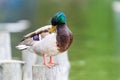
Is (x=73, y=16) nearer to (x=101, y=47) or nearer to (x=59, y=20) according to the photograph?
(x=101, y=47)

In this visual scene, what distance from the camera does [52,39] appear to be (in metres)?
5.77

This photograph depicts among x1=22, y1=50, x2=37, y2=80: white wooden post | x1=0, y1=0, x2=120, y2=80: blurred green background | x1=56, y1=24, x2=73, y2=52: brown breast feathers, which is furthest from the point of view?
x1=0, y1=0, x2=120, y2=80: blurred green background

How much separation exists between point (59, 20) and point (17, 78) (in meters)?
0.50

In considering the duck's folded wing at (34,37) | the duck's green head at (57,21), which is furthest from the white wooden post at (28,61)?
the duck's green head at (57,21)

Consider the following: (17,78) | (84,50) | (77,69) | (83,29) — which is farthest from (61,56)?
(83,29)

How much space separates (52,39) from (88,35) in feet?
29.7

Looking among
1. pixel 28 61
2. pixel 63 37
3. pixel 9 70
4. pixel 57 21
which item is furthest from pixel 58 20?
pixel 28 61

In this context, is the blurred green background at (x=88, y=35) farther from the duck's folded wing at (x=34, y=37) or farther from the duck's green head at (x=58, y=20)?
the duck's green head at (x=58, y=20)

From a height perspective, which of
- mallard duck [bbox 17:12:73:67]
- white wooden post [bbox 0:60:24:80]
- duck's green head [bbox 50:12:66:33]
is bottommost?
white wooden post [bbox 0:60:24:80]

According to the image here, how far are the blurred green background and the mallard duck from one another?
303cm

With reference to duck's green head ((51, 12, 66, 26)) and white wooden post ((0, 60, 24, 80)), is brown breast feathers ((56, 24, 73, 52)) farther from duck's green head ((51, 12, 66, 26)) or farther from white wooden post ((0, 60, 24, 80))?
white wooden post ((0, 60, 24, 80))

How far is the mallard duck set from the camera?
575 centimetres

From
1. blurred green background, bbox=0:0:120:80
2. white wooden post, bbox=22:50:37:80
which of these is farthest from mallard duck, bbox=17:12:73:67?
blurred green background, bbox=0:0:120:80

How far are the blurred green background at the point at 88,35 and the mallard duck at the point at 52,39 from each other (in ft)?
9.95
